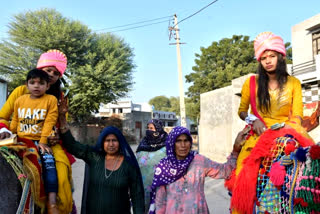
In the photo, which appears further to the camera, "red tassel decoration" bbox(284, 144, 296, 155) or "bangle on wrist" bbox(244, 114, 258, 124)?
"bangle on wrist" bbox(244, 114, 258, 124)

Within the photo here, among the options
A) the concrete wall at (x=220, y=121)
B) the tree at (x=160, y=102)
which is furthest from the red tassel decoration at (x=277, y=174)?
the tree at (x=160, y=102)

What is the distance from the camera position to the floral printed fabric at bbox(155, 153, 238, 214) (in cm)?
268

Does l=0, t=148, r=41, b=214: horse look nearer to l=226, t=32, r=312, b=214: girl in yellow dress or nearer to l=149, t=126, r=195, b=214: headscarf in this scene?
l=149, t=126, r=195, b=214: headscarf

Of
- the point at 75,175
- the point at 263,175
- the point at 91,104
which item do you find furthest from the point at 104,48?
the point at 263,175

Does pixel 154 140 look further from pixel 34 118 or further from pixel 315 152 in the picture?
pixel 315 152

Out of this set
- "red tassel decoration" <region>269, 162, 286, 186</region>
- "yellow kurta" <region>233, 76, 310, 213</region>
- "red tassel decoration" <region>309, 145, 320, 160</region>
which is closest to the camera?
"red tassel decoration" <region>309, 145, 320, 160</region>

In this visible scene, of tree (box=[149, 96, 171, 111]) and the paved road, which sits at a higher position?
tree (box=[149, 96, 171, 111])

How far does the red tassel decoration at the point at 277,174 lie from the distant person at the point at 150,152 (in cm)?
196

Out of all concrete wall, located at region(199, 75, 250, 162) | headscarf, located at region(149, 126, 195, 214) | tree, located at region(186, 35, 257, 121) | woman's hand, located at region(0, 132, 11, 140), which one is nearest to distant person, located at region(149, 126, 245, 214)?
headscarf, located at region(149, 126, 195, 214)

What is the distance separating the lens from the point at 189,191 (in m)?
2.71

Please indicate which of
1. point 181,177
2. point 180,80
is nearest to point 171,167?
point 181,177

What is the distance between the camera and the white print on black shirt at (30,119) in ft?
8.65

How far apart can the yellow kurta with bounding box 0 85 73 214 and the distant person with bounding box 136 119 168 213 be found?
130 centimetres

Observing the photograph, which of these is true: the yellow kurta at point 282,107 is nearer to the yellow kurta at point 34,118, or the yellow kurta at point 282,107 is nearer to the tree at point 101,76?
the yellow kurta at point 34,118
